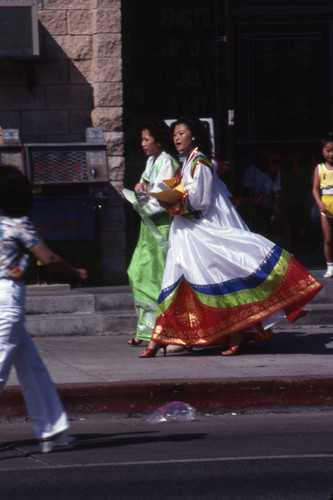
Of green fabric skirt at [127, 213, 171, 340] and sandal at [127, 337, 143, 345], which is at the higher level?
green fabric skirt at [127, 213, 171, 340]

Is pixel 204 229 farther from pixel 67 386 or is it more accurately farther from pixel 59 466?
pixel 59 466

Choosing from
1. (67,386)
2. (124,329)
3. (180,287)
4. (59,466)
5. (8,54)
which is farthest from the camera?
(8,54)

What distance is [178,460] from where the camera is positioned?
5746 mm

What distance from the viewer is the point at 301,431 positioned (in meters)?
6.63

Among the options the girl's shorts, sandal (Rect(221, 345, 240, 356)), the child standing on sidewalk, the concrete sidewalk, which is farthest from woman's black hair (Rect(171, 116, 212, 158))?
the girl's shorts

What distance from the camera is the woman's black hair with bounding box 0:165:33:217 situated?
576 centimetres

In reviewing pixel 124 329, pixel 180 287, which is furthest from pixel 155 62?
pixel 180 287

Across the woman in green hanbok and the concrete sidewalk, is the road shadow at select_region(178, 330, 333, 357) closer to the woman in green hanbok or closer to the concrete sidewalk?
the concrete sidewalk

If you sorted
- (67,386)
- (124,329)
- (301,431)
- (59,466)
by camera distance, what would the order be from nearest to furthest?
(59,466), (301,431), (67,386), (124,329)

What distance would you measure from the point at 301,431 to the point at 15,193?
2.28m

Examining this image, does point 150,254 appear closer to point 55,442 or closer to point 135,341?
point 135,341

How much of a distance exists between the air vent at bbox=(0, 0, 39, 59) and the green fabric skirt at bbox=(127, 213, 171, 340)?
321cm

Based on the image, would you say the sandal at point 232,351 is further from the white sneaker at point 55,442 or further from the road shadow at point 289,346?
the white sneaker at point 55,442

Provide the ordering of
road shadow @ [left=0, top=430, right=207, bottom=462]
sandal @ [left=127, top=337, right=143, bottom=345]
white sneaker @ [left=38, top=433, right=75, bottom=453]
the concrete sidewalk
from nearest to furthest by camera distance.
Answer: white sneaker @ [left=38, top=433, right=75, bottom=453] → road shadow @ [left=0, top=430, right=207, bottom=462] → the concrete sidewalk → sandal @ [left=127, top=337, right=143, bottom=345]
